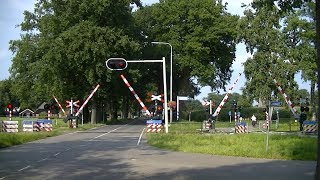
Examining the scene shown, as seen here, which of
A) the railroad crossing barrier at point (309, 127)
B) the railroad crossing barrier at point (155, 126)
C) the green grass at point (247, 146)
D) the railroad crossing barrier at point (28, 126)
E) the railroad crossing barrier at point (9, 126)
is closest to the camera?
the green grass at point (247, 146)

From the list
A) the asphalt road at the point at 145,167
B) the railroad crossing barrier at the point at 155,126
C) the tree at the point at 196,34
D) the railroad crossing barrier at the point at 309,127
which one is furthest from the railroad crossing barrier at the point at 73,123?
the asphalt road at the point at 145,167

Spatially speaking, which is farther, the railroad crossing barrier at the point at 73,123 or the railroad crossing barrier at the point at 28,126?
the railroad crossing barrier at the point at 73,123

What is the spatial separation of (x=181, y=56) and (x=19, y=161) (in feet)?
174

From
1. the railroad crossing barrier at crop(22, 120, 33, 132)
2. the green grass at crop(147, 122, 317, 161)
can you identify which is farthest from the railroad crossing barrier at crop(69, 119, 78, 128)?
the green grass at crop(147, 122, 317, 161)

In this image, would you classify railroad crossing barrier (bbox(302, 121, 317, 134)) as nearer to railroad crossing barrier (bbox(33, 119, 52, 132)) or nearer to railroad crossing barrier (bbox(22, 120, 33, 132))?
railroad crossing barrier (bbox(33, 119, 52, 132))

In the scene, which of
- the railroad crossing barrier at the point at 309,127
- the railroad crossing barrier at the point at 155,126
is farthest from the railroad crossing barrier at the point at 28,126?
the railroad crossing barrier at the point at 309,127

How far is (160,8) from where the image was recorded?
72.0 meters

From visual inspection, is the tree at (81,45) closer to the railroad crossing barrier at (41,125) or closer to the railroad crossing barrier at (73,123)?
the railroad crossing barrier at (73,123)

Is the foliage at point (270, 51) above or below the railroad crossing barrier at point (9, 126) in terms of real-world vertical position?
above

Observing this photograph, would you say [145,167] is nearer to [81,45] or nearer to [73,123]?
[73,123]

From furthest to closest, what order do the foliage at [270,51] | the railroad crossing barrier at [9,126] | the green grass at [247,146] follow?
the foliage at [270,51] < the railroad crossing barrier at [9,126] < the green grass at [247,146]

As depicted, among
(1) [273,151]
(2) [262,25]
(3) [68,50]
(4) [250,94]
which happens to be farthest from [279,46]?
(1) [273,151]

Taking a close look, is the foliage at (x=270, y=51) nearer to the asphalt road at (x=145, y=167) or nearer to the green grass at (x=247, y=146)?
the green grass at (x=247, y=146)

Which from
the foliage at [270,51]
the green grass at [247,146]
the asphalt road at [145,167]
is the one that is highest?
the foliage at [270,51]
